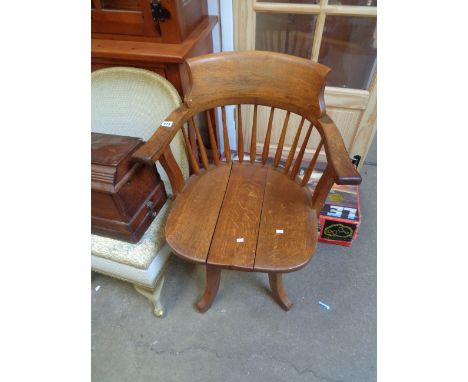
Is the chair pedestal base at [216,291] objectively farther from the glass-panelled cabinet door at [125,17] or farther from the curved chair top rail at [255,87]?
the glass-panelled cabinet door at [125,17]

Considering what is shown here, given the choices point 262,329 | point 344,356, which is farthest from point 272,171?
point 344,356

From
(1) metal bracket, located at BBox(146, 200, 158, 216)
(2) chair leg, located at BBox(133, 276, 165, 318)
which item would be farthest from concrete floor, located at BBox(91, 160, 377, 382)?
(1) metal bracket, located at BBox(146, 200, 158, 216)

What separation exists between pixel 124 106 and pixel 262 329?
42.4 inches

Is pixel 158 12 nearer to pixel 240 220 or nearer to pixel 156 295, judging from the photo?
pixel 240 220

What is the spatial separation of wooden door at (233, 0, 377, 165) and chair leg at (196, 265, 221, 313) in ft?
3.07

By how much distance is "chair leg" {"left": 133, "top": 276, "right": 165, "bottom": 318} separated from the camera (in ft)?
3.74

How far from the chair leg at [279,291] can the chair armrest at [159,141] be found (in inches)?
25.1

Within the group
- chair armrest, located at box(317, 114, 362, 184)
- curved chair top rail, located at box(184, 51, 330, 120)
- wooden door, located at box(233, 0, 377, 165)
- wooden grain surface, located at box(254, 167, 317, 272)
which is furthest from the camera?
wooden door, located at box(233, 0, 377, 165)

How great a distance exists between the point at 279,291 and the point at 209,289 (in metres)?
0.28

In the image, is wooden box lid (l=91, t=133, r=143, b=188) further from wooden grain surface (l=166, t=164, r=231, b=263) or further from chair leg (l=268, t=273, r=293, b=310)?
chair leg (l=268, t=273, r=293, b=310)

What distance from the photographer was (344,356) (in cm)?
113

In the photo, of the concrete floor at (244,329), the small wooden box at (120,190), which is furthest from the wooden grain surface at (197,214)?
the concrete floor at (244,329)

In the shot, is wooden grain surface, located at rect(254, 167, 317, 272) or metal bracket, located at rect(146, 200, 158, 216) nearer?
wooden grain surface, located at rect(254, 167, 317, 272)

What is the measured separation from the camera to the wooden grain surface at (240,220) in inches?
34.7
